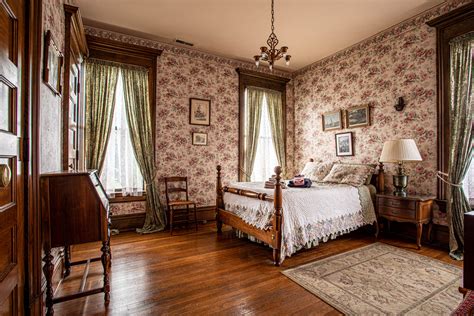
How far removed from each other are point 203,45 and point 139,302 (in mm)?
3888

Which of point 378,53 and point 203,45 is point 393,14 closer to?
point 378,53

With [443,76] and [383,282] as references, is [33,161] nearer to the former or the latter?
[383,282]

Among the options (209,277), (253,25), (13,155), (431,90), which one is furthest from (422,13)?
(13,155)

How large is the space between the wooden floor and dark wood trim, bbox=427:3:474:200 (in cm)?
115

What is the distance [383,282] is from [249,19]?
3.52m

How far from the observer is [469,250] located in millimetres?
996

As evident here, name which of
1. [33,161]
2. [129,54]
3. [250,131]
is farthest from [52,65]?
[250,131]

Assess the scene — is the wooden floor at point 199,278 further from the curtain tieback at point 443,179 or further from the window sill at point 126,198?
the curtain tieback at point 443,179

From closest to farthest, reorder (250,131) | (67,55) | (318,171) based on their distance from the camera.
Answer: (67,55) < (318,171) < (250,131)

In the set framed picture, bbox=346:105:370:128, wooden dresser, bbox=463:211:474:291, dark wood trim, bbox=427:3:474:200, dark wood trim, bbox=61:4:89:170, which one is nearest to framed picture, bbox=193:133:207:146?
dark wood trim, bbox=61:4:89:170

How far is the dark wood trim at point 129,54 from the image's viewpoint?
3787mm

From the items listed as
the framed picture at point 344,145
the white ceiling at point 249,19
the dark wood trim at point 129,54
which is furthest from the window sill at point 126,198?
the framed picture at point 344,145

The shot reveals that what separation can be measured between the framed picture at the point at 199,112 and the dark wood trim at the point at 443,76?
346 centimetres

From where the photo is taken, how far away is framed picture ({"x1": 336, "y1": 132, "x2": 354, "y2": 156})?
442 centimetres
